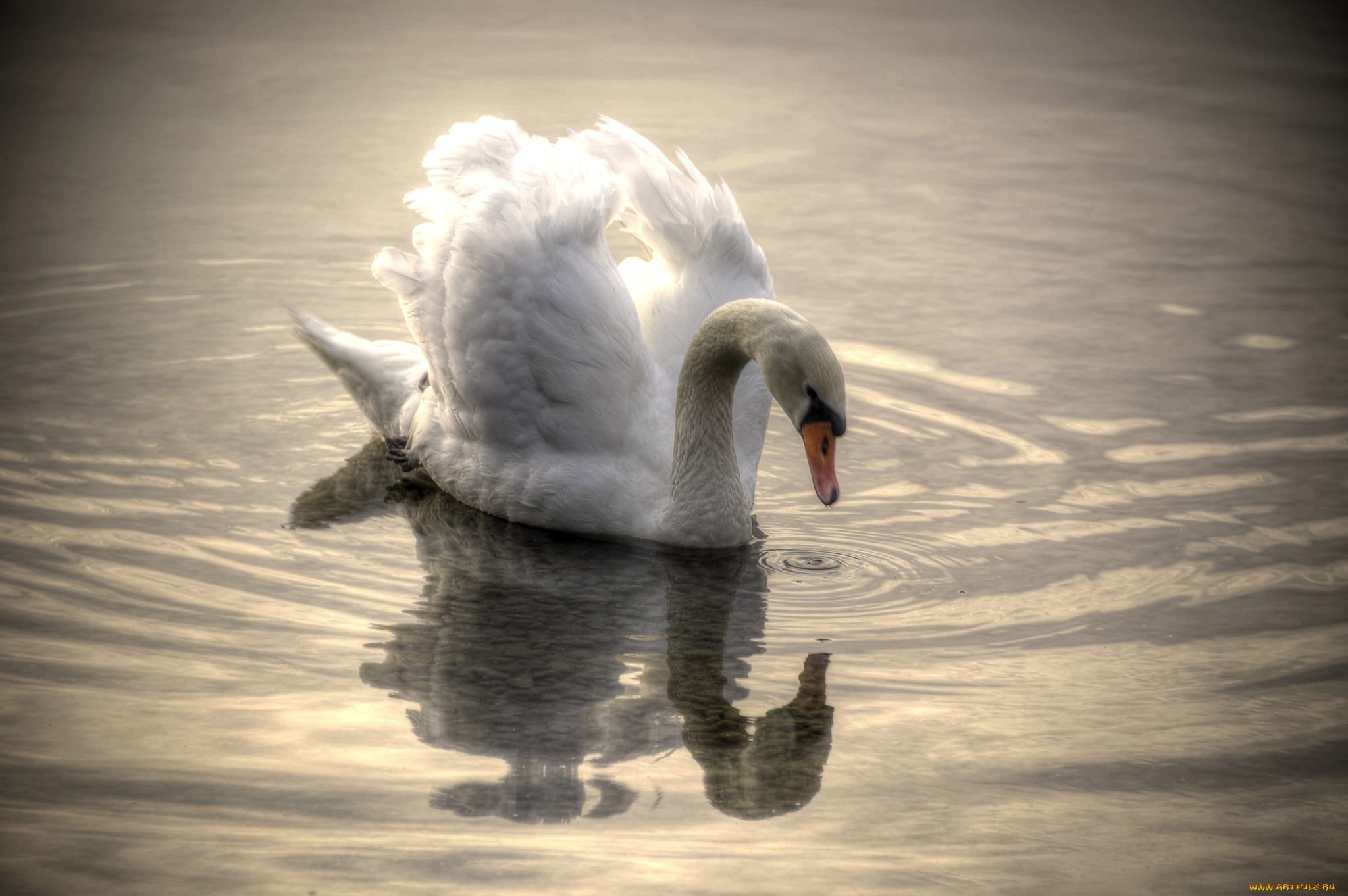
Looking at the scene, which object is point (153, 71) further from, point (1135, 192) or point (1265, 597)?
point (1265, 597)

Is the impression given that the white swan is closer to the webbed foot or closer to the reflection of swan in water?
the webbed foot

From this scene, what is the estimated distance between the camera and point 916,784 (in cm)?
468

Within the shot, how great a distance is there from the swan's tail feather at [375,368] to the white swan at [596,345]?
17 centimetres

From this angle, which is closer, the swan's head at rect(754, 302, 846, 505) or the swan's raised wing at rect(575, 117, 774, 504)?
the swan's head at rect(754, 302, 846, 505)

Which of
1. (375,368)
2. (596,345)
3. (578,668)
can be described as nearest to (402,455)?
(375,368)

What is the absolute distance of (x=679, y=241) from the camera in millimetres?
6523

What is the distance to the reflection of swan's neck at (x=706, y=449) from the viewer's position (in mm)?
5973

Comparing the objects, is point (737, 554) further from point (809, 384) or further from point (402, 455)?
point (402, 455)

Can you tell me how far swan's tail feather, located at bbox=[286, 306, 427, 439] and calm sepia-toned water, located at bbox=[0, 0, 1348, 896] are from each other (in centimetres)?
24

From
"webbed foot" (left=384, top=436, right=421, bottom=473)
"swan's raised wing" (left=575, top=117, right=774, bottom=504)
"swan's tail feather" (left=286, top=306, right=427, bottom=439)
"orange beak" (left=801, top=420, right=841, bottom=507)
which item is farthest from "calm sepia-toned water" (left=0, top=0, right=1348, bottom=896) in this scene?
"swan's raised wing" (left=575, top=117, right=774, bottom=504)

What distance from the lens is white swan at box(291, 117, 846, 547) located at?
6.00 m

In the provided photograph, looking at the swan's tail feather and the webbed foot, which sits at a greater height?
the swan's tail feather

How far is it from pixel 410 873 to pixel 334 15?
1124 cm

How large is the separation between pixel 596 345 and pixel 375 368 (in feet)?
4.62
